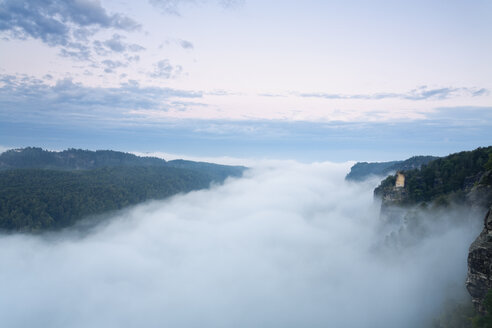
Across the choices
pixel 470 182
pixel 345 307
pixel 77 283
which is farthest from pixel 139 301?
pixel 470 182

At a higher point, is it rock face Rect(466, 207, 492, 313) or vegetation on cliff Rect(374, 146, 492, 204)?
vegetation on cliff Rect(374, 146, 492, 204)

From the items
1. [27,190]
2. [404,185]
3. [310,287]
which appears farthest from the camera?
[27,190]

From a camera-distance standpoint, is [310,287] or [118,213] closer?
[310,287]

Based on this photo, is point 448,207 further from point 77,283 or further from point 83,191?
point 83,191

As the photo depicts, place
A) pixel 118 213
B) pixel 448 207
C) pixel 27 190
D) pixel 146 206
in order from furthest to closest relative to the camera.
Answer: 1. pixel 146 206
2. pixel 118 213
3. pixel 27 190
4. pixel 448 207

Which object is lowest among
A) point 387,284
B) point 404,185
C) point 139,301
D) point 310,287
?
point 139,301

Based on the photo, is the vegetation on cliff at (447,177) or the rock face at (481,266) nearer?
the rock face at (481,266)

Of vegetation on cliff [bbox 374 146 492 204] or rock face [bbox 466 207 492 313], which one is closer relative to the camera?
rock face [bbox 466 207 492 313]

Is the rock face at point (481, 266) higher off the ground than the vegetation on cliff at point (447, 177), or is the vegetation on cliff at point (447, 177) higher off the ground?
the vegetation on cliff at point (447, 177)
